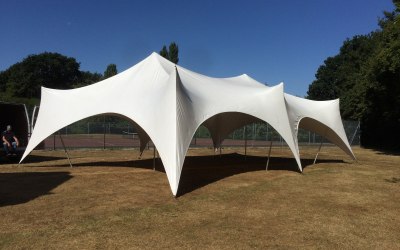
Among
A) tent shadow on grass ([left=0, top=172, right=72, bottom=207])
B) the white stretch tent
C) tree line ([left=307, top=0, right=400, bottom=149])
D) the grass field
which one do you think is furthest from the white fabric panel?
tent shadow on grass ([left=0, top=172, right=72, bottom=207])

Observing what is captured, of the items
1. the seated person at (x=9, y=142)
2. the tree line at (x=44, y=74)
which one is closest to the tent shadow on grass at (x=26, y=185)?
the seated person at (x=9, y=142)

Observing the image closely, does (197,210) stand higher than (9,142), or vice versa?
(9,142)

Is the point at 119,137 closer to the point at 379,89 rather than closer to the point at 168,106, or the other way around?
the point at 379,89

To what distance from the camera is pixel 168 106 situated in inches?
450

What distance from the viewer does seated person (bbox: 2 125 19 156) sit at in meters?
16.8

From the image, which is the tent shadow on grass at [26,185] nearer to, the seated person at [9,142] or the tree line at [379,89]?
the seated person at [9,142]

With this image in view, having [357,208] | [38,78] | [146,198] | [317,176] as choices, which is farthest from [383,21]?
[38,78]

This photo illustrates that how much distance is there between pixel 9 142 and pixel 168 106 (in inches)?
383

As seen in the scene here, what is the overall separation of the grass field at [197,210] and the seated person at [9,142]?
2.83m

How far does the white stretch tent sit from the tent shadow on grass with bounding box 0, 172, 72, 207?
1.16 metres

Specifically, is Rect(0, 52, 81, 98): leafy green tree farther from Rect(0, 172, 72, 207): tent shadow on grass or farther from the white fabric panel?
the white fabric panel

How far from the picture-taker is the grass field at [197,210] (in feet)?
21.5

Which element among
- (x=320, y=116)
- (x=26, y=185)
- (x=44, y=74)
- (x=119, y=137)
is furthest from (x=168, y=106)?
(x=44, y=74)

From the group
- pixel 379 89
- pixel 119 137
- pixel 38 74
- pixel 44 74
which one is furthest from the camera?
pixel 44 74
